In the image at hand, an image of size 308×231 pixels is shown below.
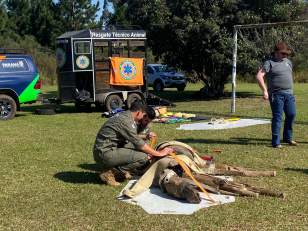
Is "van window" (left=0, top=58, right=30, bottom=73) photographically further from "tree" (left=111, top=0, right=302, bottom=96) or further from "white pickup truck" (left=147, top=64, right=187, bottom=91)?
"white pickup truck" (left=147, top=64, right=187, bottom=91)

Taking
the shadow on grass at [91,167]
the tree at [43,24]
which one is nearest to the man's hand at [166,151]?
the shadow on grass at [91,167]

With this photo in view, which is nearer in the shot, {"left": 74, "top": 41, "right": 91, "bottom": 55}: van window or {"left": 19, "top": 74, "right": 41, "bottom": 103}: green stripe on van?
{"left": 19, "top": 74, "right": 41, "bottom": 103}: green stripe on van

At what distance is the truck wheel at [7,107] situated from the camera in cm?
1574

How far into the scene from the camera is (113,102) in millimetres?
17406

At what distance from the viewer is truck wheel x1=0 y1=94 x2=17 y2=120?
15744 millimetres

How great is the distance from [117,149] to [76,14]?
46.2 metres

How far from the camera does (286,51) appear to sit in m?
9.55

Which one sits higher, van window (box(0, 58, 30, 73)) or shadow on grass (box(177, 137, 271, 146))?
van window (box(0, 58, 30, 73))

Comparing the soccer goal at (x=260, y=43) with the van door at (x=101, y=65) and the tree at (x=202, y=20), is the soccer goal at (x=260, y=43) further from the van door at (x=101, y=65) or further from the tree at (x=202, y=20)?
the van door at (x=101, y=65)

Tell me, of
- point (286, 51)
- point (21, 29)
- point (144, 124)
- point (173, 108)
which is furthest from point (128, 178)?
point (21, 29)

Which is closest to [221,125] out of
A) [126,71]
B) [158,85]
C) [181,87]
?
[126,71]

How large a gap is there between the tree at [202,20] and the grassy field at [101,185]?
8.10 metres

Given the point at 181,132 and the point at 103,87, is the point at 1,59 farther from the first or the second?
the point at 181,132

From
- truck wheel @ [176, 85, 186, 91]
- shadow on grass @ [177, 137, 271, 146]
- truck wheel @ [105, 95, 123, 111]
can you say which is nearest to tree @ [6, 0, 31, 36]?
truck wheel @ [176, 85, 186, 91]
